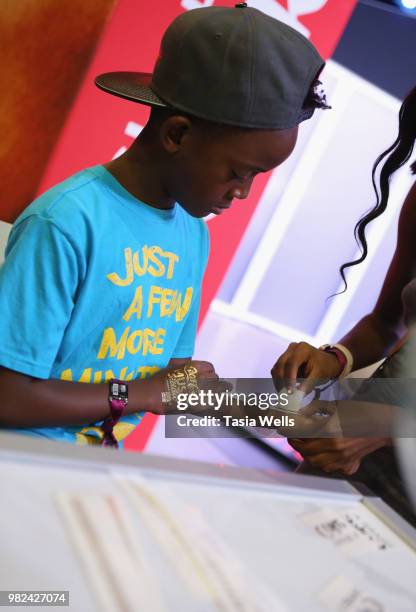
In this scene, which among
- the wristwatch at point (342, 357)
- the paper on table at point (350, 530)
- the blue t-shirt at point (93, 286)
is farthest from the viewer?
the wristwatch at point (342, 357)

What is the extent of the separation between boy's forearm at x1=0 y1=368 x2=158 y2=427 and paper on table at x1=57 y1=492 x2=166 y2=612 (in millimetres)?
500

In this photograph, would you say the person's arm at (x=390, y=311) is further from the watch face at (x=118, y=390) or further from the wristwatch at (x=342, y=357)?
the watch face at (x=118, y=390)

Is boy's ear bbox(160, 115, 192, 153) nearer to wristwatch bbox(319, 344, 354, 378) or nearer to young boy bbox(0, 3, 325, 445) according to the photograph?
young boy bbox(0, 3, 325, 445)

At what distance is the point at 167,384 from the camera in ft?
3.32

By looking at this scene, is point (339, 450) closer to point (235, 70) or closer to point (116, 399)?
point (116, 399)

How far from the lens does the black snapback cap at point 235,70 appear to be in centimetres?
87

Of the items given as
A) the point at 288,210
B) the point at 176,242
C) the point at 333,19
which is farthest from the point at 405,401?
the point at 288,210

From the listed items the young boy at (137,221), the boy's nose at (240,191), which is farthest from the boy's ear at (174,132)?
the boy's nose at (240,191)

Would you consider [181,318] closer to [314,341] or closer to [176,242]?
[176,242]

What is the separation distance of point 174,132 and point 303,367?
43cm

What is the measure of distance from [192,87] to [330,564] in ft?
2.18

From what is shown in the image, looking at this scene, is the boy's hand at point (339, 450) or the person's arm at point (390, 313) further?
the person's arm at point (390, 313)

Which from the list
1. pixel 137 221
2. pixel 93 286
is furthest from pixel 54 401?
pixel 137 221

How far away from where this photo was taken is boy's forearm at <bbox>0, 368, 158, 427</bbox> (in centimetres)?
87
